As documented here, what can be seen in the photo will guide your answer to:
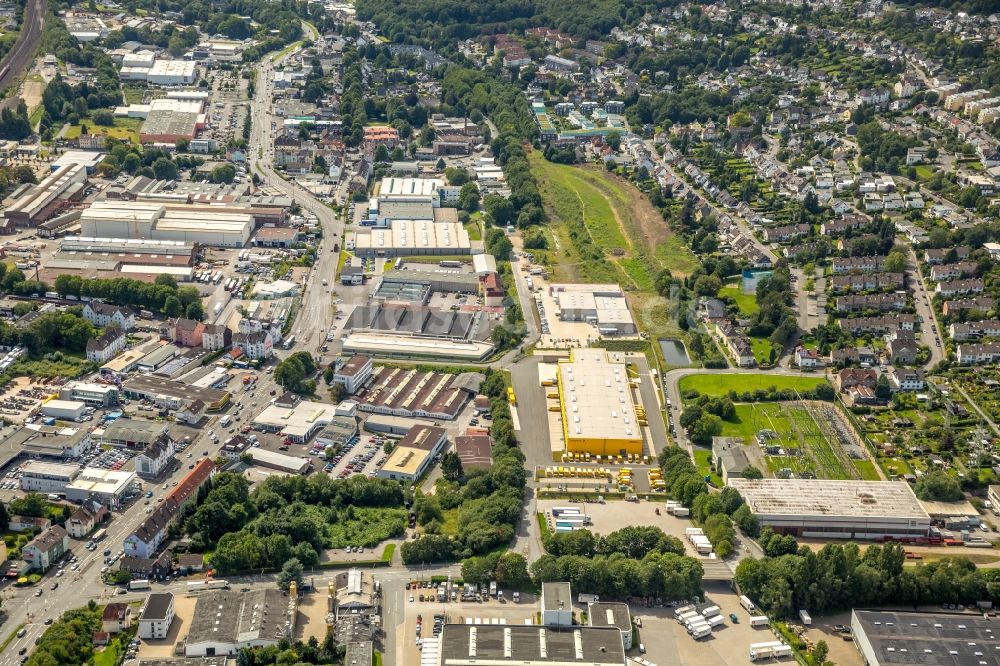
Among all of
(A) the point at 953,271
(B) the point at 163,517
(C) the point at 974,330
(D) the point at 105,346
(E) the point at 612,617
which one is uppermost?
(A) the point at 953,271

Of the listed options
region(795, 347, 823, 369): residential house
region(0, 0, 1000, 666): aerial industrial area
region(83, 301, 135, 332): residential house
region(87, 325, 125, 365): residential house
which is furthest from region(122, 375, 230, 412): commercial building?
region(795, 347, 823, 369): residential house

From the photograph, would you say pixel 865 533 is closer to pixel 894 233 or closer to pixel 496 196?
pixel 894 233

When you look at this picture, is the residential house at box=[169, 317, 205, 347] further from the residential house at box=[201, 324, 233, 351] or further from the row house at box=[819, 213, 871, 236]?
the row house at box=[819, 213, 871, 236]

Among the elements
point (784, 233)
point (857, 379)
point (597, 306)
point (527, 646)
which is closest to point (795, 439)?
point (857, 379)

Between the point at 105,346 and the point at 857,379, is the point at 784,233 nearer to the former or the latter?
the point at 857,379

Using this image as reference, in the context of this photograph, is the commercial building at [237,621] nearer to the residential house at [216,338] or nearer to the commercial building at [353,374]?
the commercial building at [353,374]

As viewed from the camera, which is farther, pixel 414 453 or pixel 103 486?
pixel 414 453

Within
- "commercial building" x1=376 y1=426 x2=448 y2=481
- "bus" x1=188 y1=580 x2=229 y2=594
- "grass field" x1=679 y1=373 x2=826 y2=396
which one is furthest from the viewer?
"grass field" x1=679 y1=373 x2=826 y2=396
